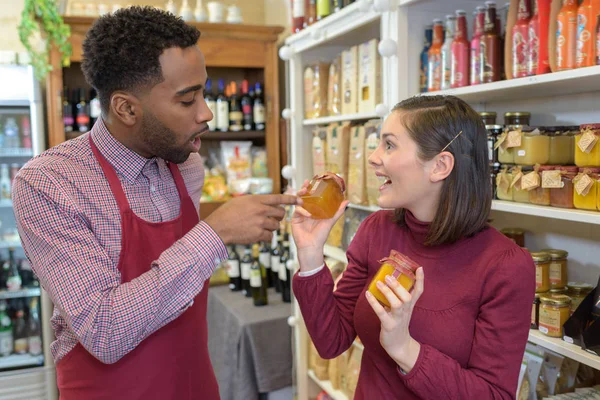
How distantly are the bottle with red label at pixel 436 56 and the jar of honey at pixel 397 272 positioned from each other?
3.41ft

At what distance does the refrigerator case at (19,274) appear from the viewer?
11.7 ft

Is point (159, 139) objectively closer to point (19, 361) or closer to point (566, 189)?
point (566, 189)

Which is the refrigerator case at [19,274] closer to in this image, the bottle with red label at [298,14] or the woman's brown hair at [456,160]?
the bottle with red label at [298,14]

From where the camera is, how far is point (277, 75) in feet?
13.7

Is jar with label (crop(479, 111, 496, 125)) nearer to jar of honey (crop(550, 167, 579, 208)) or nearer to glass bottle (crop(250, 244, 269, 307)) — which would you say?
jar of honey (crop(550, 167, 579, 208))

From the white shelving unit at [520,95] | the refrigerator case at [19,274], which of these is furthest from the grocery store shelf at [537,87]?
the refrigerator case at [19,274]

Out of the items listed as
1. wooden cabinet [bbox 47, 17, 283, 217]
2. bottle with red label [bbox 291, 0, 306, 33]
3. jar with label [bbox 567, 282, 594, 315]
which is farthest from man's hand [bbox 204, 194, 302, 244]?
wooden cabinet [bbox 47, 17, 283, 217]

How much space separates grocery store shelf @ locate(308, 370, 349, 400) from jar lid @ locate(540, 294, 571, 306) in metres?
1.31

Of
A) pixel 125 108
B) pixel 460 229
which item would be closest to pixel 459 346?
pixel 460 229

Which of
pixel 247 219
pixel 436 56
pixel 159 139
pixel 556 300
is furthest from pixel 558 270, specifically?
pixel 159 139

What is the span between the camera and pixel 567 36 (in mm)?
1525

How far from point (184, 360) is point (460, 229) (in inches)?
32.2

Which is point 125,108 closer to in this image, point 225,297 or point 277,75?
point 225,297

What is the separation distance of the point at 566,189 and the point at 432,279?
57cm
